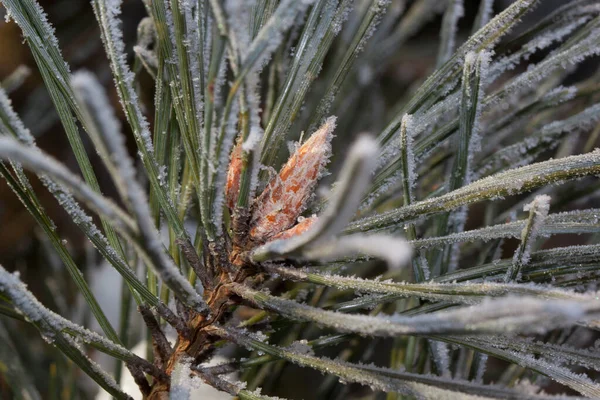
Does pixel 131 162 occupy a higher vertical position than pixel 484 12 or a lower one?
lower

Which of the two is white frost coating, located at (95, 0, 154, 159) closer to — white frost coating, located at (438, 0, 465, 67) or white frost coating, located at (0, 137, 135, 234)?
white frost coating, located at (0, 137, 135, 234)

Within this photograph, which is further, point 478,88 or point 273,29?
point 478,88

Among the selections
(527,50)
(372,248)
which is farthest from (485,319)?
(527,50)

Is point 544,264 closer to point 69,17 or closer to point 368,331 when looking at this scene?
point 368,331

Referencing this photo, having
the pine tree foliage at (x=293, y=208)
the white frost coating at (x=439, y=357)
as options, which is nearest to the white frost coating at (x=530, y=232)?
the pine tree foliage at (x=293, y=208)

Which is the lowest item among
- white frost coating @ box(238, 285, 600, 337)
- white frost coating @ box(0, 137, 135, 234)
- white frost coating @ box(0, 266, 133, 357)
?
white frost coating @ box(0, 266, 133, 357)

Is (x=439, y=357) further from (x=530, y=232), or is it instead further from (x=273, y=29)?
(x=273, y=29)

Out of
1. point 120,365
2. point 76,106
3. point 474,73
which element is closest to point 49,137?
point 120,365

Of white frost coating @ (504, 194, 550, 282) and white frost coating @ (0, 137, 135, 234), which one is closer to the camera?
white frost coating @ (0, 137, 135, 234)

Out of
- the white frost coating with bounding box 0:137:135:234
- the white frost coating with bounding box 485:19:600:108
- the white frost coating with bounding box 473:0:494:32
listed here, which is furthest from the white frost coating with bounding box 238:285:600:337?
the white frost coating with bounding box 473:0:494:32

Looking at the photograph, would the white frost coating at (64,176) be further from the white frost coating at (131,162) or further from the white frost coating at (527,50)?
the white frost coating at (527,50)

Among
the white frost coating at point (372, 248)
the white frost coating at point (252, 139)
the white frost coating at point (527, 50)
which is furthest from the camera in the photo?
the white frost coating at point (527, 50)
